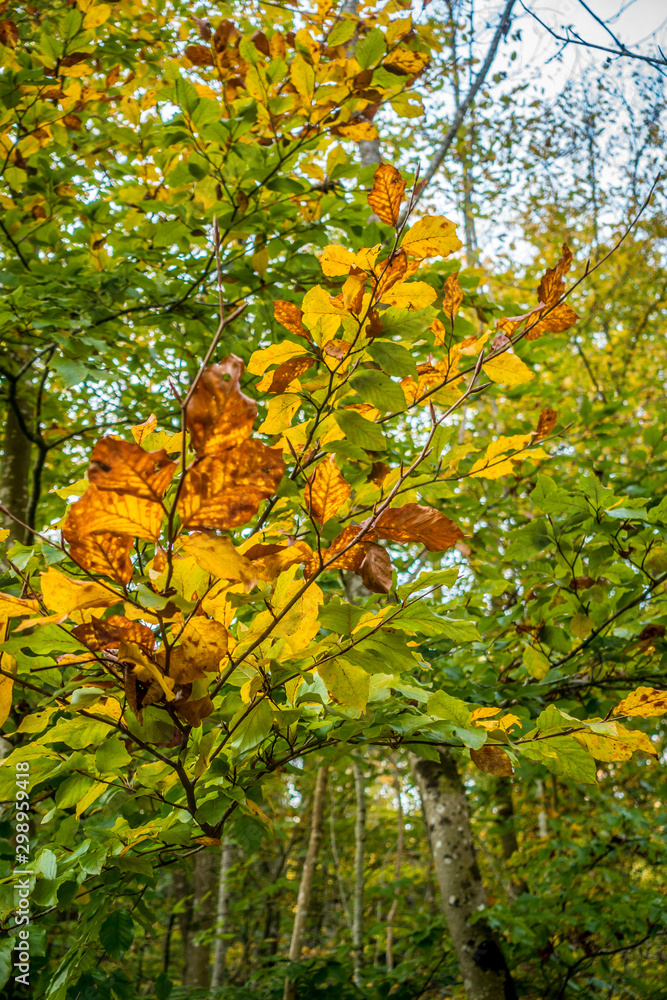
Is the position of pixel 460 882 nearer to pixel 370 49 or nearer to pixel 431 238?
pixel 431 238

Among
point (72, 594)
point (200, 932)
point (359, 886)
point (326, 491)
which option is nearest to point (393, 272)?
point (326, 491)

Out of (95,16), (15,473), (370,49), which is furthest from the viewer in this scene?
(15,473)

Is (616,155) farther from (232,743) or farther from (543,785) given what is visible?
(232,743)

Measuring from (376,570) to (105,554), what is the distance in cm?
30

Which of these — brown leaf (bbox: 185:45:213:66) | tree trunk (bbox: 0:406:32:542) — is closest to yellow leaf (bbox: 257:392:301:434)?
brown leaf (bbox: 185:45:213:66)

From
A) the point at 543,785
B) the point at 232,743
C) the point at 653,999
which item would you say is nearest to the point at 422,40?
the point at 232,743

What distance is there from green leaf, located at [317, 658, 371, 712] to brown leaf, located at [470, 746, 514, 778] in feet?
0.67

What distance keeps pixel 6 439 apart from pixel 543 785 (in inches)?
230

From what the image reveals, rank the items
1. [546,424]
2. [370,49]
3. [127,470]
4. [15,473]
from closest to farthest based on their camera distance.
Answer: [127,470] < [546,424] < [370,49] < [15,473]

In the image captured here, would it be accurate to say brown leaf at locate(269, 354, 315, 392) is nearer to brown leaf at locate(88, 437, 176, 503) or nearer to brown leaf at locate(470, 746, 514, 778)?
brown leaf at locate(88, 437, 176, 503)

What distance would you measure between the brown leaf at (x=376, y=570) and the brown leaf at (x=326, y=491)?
0.24 feet

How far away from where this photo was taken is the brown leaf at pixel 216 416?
1.59 feet

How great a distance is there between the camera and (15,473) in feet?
8.96

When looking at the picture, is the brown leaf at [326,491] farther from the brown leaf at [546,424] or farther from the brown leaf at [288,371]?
the brown leaf at [546,424]
